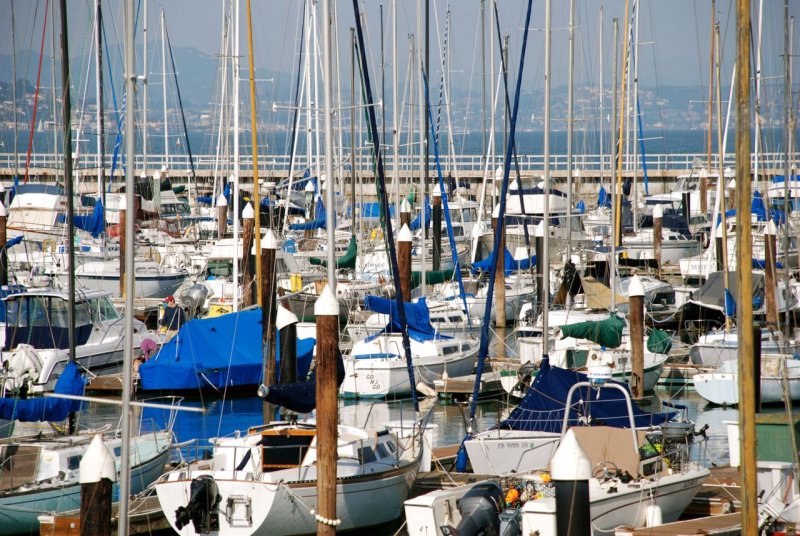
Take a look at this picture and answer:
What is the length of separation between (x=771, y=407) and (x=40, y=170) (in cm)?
4727

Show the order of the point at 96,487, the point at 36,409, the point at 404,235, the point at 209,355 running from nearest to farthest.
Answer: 1. the point at 96,487
2. the point at 36,409
3. the point at 209,355
4. the point at 404,235

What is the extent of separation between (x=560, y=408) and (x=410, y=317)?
920cm

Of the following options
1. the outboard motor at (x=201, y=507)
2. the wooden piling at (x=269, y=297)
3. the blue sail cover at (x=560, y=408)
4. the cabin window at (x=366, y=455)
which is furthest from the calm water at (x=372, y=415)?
the outboard motor at (x=201, y=507)

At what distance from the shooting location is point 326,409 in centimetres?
1469

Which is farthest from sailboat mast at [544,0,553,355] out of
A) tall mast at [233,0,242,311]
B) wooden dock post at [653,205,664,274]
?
wooden dock post at [653,205,664,274]

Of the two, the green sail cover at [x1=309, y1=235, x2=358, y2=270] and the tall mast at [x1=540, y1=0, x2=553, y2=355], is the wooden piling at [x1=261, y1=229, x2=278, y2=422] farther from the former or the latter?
the green sail cover at [x1=309, y1=235, x2=358, y2=270]

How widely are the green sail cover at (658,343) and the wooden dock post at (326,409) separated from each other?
15.9 metres

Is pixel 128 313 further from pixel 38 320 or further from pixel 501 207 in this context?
pixel 38 320

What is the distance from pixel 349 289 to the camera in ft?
116

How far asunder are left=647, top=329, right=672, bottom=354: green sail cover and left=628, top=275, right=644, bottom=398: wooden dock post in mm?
2567

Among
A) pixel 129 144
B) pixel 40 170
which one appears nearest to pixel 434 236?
pixel 129 144

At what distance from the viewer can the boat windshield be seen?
87.0 ft

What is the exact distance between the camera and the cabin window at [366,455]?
56.5 ft

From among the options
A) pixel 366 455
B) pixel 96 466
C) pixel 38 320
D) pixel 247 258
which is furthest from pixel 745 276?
pixel 247 258
